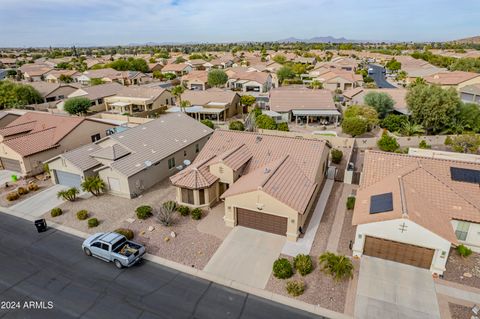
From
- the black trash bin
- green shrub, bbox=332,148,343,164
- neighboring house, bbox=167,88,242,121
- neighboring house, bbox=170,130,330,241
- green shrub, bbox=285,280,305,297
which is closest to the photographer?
green shrub, bbox=285,280,305,297

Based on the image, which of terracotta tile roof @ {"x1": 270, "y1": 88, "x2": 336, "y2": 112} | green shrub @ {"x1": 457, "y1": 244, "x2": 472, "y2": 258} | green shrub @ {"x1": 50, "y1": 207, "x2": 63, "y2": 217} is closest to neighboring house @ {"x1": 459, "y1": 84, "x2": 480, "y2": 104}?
terracotta tile roof @ {"x1": 270, "y1": 88, "x2": 336, "y2": 112}

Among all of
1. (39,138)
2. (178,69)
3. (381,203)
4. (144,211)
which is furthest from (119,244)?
(178,69)

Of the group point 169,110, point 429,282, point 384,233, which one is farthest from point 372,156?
point 169,110

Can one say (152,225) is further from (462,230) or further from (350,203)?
(462,230)

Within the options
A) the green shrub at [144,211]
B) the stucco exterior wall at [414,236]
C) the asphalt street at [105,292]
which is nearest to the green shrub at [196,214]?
the green shrub at [144,211]

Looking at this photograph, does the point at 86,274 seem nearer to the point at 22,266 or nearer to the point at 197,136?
the point at 22,266

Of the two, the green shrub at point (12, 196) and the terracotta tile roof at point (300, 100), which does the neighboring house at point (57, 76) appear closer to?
the terracotta tile roof at point (300, 100)

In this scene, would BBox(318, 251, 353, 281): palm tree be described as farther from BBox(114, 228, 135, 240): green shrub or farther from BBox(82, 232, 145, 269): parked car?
BBox(114, 228, 135, 240): green shrub
